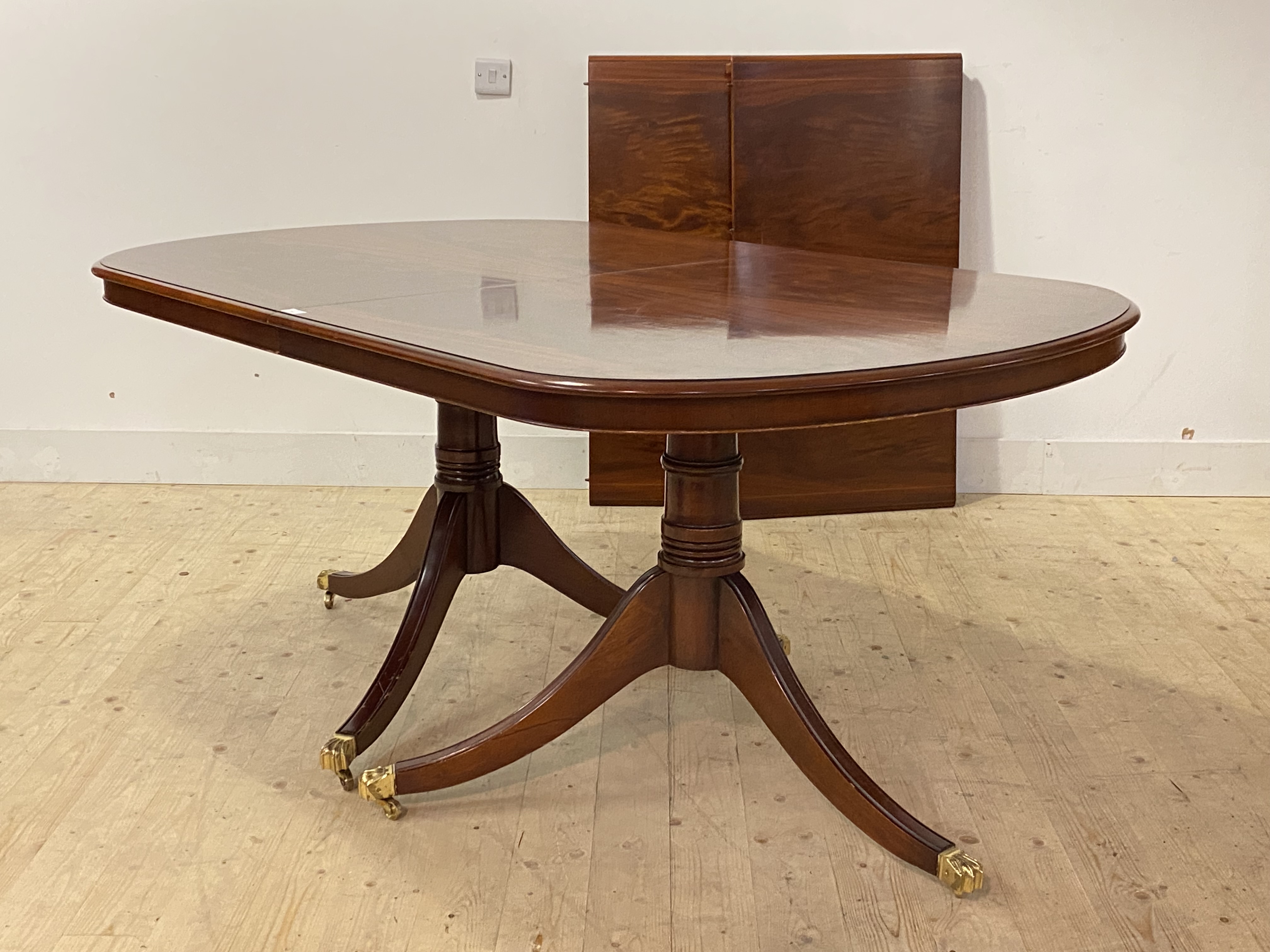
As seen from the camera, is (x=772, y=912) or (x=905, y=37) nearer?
(x=772, y=912)

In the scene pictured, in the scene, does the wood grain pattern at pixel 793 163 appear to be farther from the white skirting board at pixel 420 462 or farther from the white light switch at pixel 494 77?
the white skirting board at pixel 420 462

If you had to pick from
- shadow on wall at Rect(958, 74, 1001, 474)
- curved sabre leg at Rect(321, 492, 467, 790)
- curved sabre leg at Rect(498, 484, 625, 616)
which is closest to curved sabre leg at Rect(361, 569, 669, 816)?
curved sabre leg at Rect(321, 492, 467, 790)

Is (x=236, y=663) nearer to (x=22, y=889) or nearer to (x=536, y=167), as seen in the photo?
(x=22, y=889)

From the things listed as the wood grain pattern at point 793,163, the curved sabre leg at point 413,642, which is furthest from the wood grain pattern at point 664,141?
the curved sabre leg at point 413,642

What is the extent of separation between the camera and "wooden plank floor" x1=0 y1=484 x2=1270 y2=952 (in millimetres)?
1642

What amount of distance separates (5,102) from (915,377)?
287cm

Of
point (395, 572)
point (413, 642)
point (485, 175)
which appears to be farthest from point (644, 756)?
point (485, 175)

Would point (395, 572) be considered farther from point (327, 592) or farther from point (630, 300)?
point (630, 300)

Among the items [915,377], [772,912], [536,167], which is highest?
[536,167]

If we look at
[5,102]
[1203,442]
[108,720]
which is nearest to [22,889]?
[108,720]

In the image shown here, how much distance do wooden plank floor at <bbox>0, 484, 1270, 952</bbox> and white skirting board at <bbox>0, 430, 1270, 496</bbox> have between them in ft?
1.08

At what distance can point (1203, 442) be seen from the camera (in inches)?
135

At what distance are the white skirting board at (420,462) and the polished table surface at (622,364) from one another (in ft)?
3.39

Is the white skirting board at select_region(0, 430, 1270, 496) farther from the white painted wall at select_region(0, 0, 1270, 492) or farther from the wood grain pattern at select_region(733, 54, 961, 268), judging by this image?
the wood grain pattern at select_region(733, 54, 961, 268)
